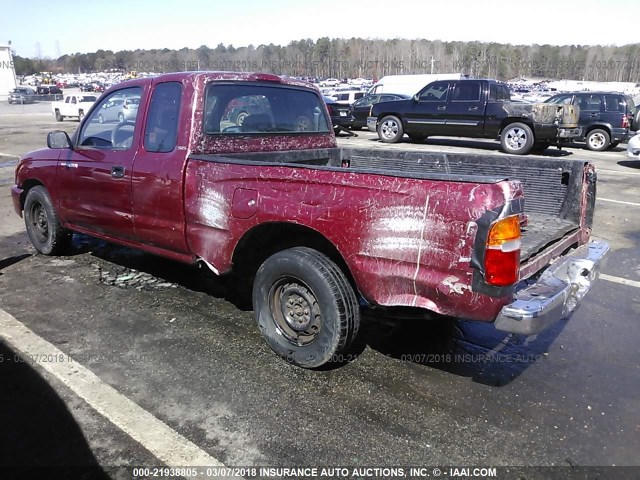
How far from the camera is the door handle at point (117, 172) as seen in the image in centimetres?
418

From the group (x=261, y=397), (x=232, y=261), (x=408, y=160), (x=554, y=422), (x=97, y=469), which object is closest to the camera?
(x=97, y=469)

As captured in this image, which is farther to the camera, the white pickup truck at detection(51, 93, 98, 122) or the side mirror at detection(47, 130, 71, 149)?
the white pickup truck at detection(51, 93, 98, 122)

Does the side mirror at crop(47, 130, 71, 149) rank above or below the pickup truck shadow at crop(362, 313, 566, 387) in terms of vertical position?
above

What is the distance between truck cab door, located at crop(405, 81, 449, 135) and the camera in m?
15.7

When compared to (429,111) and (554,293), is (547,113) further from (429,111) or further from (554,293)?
(554,293)

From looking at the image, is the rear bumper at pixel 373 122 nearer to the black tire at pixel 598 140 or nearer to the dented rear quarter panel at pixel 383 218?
the black tire at pixel 598 140

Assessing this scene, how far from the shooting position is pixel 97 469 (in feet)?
7.91

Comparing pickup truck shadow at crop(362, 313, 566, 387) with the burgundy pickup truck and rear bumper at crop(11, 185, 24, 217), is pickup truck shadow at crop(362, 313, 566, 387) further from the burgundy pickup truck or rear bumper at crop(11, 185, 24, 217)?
rear bumper at crop(11, 185, 24, 217)

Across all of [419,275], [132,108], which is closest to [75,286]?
[132,108]

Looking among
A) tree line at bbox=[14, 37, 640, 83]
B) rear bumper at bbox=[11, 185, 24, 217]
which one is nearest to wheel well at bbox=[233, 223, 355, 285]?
rear bumper at bbox=[11, 185, 24, 217]

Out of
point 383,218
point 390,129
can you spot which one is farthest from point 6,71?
point 383,218

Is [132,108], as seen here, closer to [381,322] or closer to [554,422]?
[381,322]

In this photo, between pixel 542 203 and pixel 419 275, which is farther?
pixel 542 203

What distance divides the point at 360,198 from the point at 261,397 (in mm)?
1332
